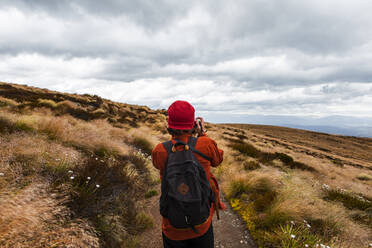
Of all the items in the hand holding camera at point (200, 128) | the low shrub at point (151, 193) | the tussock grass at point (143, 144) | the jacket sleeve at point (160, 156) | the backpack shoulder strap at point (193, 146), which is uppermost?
the hand holding camera at point (200, 128)

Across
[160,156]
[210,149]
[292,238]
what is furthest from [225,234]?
[160,156]

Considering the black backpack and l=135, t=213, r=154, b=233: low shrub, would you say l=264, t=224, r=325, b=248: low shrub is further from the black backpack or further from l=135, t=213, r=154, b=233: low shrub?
l=135, t=213, r=154, b=233: low shrub

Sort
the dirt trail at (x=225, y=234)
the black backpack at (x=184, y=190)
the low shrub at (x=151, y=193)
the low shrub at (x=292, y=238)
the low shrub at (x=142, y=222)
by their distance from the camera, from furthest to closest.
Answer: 1. the low shrub at (x=151, y=193)
2. the low shrub at (x=142, y=222)
3. the dirt trail at (x=225, y=234)
4. the low shrub at (x=292, y=238)
5. the black backpack at (x=184, y=190)

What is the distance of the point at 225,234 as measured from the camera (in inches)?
167

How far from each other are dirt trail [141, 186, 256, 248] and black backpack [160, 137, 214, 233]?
2494 millimetres

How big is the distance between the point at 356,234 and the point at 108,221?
221 inches

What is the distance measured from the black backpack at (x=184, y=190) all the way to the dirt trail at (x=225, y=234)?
2494 mm

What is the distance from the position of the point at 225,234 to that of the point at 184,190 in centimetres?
319

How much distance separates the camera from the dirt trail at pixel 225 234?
3.91 m

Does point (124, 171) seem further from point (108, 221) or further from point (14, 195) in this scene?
point (14, 195)

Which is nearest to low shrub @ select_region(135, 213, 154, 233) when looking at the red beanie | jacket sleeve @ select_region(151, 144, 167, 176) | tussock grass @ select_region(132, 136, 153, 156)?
jacket sleeve @ select_region(151, 144, 167, 176)

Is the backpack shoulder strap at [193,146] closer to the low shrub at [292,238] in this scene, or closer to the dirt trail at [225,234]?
the low shrub at [292,238]

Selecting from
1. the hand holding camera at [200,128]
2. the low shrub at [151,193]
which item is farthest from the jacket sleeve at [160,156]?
the low shrub at [151,193]

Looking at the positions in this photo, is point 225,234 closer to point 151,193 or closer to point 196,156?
point 151,193
